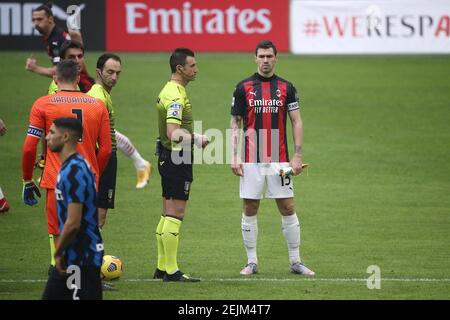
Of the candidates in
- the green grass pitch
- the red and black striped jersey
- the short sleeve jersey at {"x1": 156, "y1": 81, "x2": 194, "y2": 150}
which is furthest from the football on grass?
the red and black striped jersey

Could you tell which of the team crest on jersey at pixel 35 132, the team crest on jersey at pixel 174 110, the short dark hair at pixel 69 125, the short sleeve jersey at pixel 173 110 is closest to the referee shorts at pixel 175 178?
the short sleeve jersey at pixel 173 110

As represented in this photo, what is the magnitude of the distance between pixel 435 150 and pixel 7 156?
8.50 m

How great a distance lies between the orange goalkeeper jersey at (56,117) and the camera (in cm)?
1030

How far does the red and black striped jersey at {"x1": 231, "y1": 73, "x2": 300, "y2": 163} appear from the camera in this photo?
12.0 metres

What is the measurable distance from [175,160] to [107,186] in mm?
828

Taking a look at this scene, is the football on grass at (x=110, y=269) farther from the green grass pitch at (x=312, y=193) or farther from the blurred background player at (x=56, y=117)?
the blurred background player at (x=56, y=117)

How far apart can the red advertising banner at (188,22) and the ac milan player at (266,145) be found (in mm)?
18531

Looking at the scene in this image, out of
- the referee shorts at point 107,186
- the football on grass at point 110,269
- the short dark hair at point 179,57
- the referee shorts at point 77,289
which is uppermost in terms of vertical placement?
the short dark hair at point 179,57

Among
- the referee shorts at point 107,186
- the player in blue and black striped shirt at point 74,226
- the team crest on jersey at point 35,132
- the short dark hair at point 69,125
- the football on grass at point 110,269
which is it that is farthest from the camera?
the referee shorts at point 107,186

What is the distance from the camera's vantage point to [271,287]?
36.9ft

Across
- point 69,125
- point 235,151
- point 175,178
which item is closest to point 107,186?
point 175,178

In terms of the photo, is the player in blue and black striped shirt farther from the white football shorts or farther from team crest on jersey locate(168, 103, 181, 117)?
the white football shorts

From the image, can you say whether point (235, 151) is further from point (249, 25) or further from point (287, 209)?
point (249, 25)
